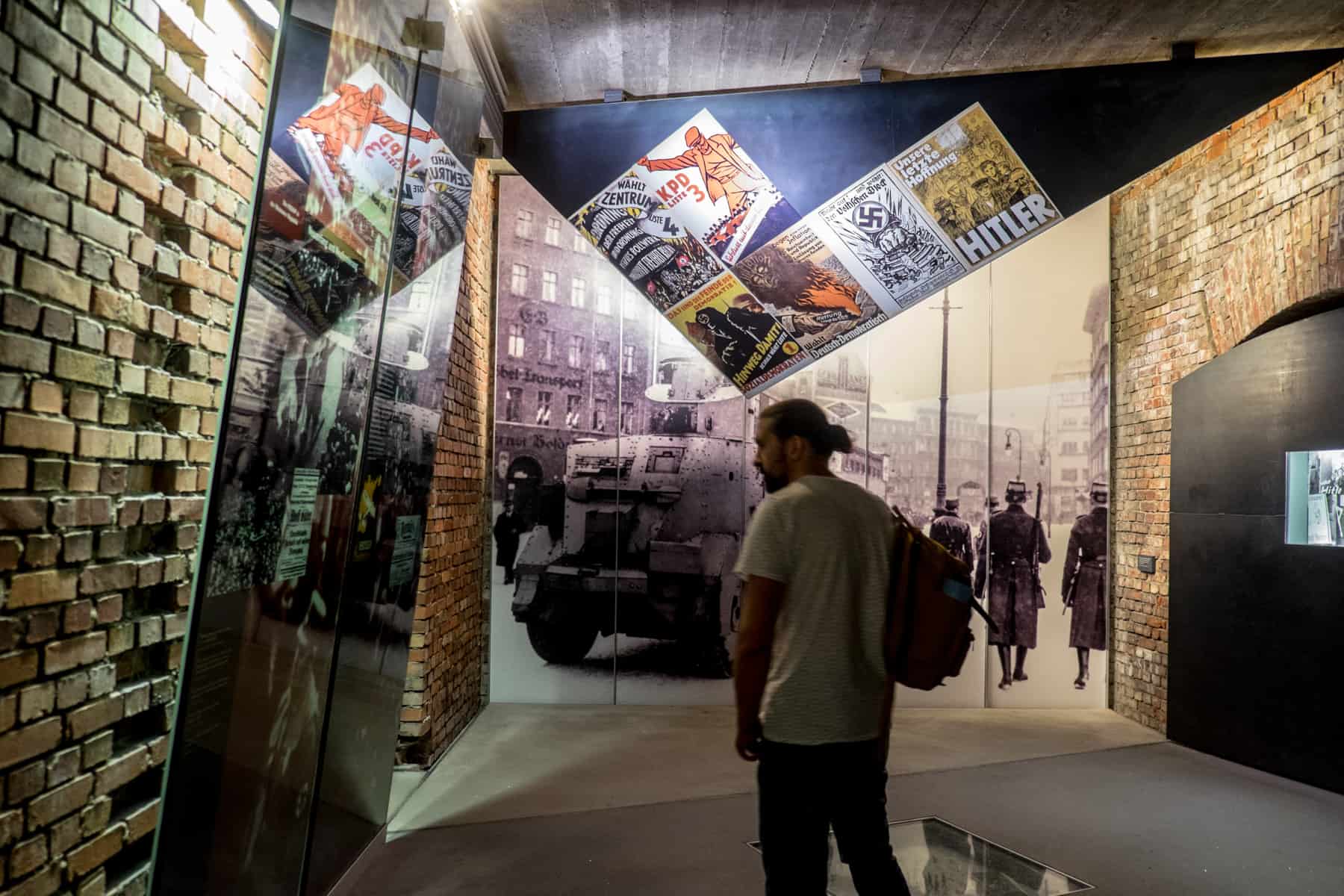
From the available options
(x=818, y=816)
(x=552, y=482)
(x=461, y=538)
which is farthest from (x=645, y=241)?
(x=818, y=816)

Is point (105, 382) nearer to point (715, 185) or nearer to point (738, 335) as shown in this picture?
point (715, 185)

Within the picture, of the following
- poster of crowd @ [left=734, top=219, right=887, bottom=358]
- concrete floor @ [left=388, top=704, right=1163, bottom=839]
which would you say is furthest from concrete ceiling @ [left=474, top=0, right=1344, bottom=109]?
concrete floor @ [left=388, top=704, right=1163, bottom=839]

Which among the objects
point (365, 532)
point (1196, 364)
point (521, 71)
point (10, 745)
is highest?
point (521, 71)

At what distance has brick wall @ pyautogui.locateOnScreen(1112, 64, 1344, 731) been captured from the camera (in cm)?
393

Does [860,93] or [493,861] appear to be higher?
[860,93]

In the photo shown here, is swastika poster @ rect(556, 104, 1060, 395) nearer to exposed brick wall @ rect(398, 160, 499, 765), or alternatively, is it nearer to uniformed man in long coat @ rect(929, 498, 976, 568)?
exposed brick wall @ rect(398, 160, 499, 765)

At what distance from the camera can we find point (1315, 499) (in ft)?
12.9

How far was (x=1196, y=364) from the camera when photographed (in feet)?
15.5

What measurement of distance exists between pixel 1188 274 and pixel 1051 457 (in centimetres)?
129

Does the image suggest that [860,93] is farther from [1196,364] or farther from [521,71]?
[1196,364]

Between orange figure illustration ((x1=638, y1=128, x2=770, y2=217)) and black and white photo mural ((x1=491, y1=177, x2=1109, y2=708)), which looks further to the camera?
black and white photo mural ((x1=491, y1=177, x2=1109, y2=708))

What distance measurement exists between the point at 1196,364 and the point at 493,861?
4.37 meters

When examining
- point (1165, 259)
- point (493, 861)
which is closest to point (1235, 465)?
point (1165, 259)

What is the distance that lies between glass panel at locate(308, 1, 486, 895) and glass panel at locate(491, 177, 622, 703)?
1.83 m
